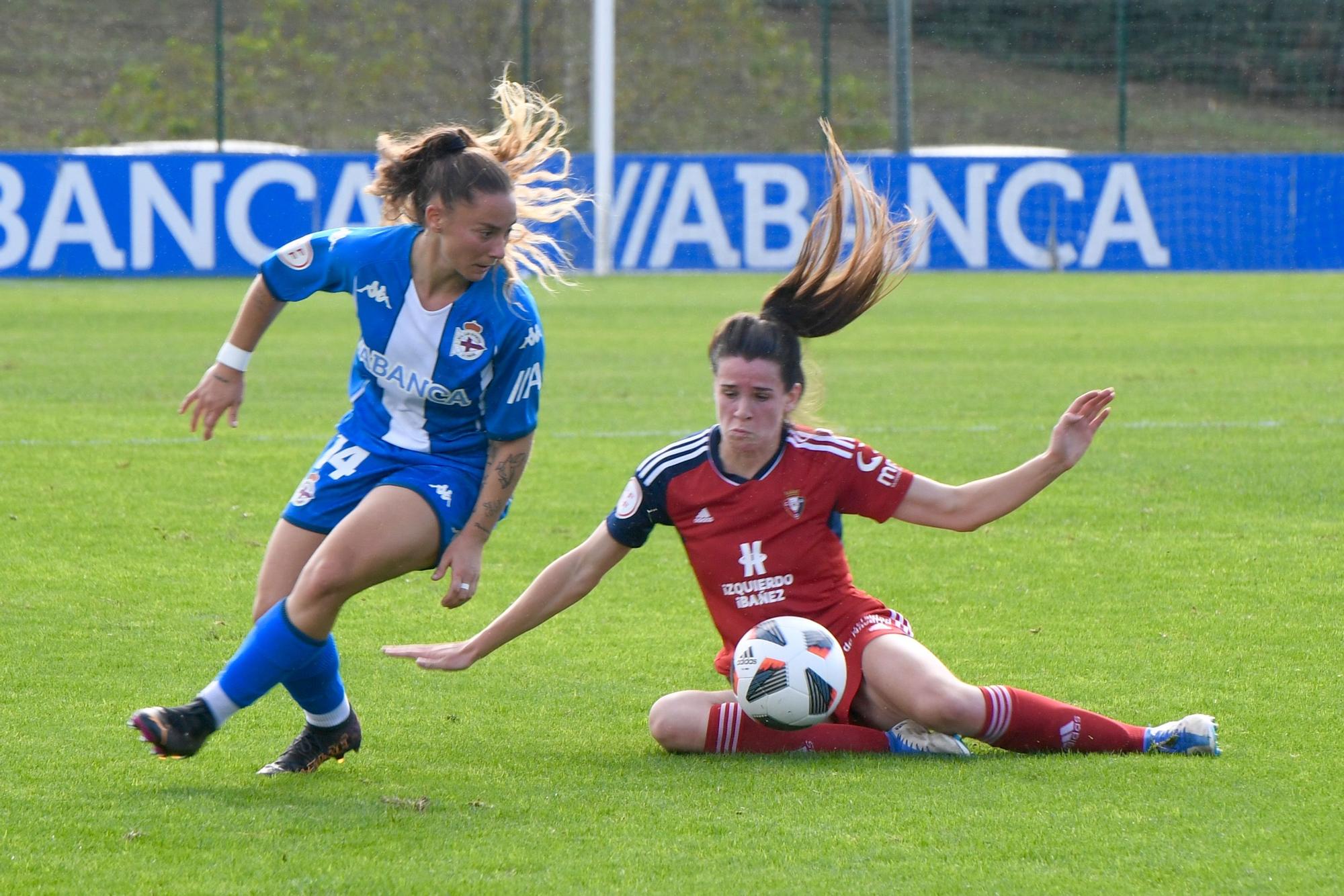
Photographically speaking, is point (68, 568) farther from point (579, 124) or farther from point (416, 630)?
point (579, 124)

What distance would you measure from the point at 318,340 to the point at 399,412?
11415mm

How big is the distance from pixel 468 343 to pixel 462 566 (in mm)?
528

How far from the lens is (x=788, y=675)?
416 centimetres

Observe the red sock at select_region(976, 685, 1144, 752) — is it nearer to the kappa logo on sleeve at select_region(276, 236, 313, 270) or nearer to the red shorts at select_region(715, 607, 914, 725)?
the red shorts at select_region(715, 607, 914, 725)

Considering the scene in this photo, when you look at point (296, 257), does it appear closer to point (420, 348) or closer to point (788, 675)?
point (420, 348)

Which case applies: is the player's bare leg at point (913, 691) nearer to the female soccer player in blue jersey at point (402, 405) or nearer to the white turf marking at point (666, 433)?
the female soccer player in blue jersey at point (402, 405)

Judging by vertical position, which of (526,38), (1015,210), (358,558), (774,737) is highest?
(526,38)

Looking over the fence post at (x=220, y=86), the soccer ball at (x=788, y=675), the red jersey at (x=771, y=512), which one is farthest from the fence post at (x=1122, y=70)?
the soccer ball at (x=788, y=675)

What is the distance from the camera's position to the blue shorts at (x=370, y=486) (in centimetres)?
410

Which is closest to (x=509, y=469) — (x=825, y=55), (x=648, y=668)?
(x=648, y=668)

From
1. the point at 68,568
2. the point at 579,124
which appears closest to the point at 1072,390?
the point at 68,568

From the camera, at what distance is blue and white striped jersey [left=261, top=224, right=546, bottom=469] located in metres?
4.14

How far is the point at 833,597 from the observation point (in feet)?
14.6

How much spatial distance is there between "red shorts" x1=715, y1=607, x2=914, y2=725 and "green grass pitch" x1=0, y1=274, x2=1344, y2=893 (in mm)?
260
